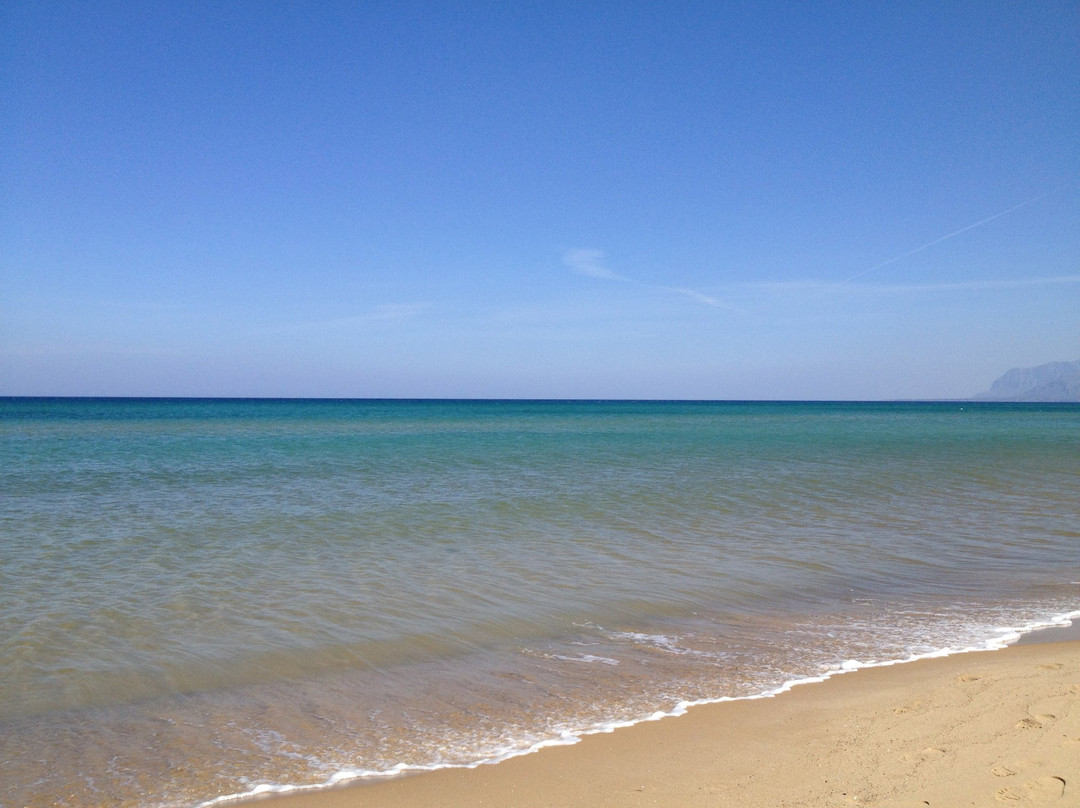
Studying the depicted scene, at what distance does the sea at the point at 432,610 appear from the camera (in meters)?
4.40

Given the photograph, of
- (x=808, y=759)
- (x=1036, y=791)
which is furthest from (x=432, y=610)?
(x=1036, y=791)

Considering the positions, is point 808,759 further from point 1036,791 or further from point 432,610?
point 432,610

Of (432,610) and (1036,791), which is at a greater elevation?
(1036,791)

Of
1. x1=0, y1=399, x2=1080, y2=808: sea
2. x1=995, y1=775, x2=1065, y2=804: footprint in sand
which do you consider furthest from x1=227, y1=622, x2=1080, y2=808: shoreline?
x1=0, y1=399, x2=1080, y2=808: sea

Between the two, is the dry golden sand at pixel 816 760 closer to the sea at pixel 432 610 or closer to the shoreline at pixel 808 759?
the shoreline at pixel 808 759

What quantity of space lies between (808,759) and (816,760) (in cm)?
4

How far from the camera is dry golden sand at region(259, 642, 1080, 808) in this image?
3.50m

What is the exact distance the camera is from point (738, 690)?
511 centimetres

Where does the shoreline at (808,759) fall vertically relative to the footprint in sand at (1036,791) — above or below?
below

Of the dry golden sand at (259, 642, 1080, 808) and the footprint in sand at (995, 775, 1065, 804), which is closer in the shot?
the footprint in sand at (995, 775, 1065, 804)

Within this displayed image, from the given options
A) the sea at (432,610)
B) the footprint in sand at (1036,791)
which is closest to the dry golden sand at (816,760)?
the footprint in sand at (1036,791)

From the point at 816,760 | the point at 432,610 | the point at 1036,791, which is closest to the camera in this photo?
the point at 1036,791

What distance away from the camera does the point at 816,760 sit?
3910mm

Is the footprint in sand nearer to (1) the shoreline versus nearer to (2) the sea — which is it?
(1) the shoreline
